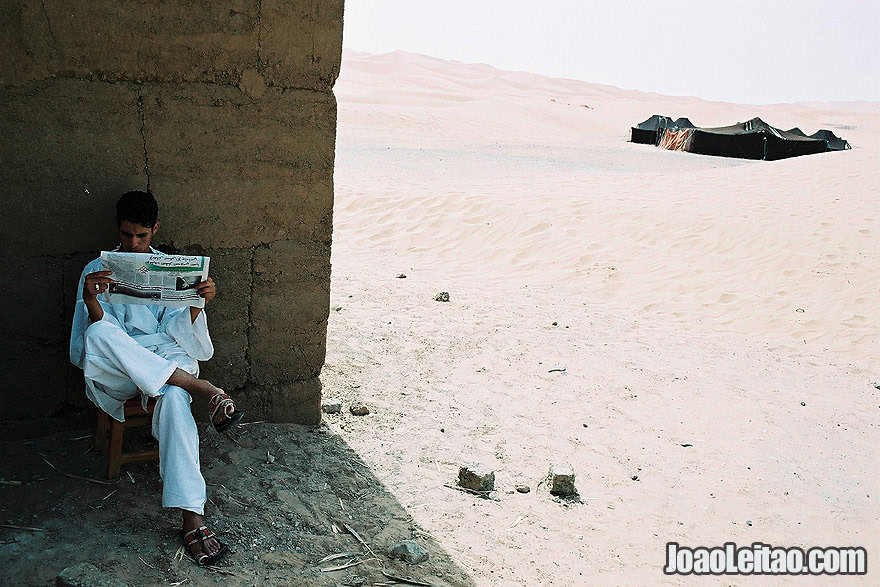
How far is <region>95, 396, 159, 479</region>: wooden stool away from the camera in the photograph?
336cm

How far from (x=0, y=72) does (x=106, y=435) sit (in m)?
1.69

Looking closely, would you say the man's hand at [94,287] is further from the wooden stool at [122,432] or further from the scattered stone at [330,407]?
the scattered stone at [330,407]

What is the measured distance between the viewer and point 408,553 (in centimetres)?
340

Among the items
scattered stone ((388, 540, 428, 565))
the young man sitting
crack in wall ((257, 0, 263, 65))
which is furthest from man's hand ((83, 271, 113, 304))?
scattered stone ((388, 540, 428, 565))

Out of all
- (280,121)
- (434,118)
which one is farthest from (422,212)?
(434,118)

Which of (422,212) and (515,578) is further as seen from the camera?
(422,212)

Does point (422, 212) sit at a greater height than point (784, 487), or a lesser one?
greater

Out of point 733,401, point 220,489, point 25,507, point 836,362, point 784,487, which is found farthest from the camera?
point 836,362

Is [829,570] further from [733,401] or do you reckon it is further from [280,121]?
[280,121]

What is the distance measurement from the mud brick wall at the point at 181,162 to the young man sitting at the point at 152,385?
37 centimetres

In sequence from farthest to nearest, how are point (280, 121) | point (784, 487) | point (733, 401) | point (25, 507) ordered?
1. point (733, 401)
2. point (784, 487)
3. point (280, 121)
4. point (25, 507)

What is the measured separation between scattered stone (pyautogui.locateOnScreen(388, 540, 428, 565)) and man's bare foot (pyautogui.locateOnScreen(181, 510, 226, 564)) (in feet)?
2.38

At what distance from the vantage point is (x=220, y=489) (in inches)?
144

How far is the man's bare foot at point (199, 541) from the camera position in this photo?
123 inches
